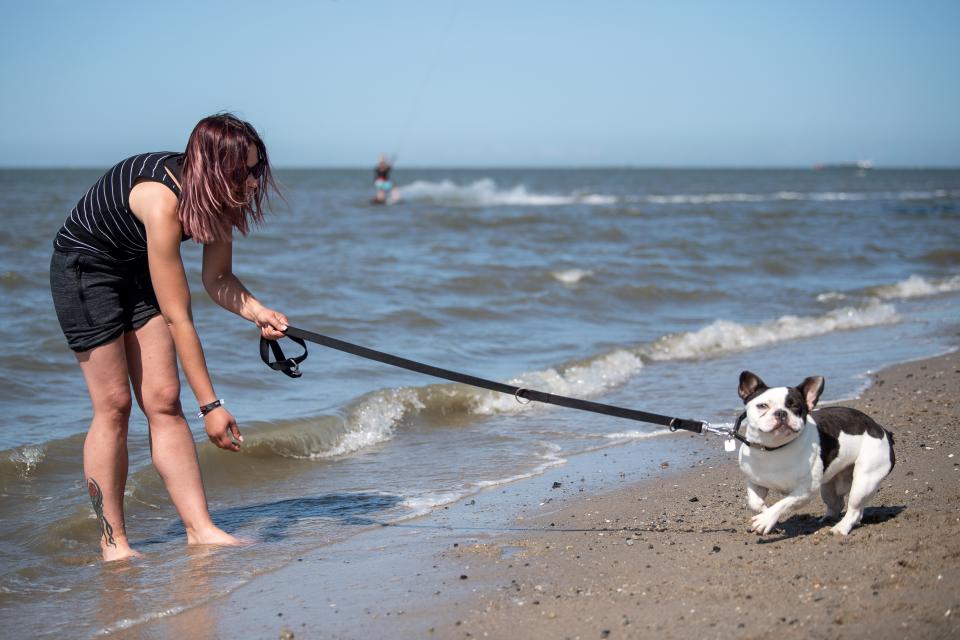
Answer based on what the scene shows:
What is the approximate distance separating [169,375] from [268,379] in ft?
13.0

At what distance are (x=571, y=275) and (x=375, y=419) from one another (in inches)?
313

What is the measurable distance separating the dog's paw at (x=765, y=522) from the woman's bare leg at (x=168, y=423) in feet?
7.43

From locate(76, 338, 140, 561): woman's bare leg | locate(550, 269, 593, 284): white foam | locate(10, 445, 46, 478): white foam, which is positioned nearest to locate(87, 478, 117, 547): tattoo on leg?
locate(76, 338, 140, 561): woman's bare leg

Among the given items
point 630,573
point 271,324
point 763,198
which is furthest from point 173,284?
point 763,198

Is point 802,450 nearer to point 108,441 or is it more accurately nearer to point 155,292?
point 155,292

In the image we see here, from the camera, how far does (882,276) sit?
15977 mm

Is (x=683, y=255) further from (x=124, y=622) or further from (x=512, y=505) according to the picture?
(x=124, y=622)

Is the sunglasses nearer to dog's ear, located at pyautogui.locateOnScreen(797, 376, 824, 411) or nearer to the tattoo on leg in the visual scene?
the tattoo on leg

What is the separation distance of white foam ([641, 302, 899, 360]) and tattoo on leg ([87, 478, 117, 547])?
238 inches

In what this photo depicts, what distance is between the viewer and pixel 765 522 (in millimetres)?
3619

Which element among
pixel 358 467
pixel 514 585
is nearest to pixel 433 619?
pixel 514 585

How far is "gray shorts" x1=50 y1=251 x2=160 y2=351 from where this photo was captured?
3834mm

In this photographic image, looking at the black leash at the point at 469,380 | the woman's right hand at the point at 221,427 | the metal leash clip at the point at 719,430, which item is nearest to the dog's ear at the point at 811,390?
the metal leash clip at the point at 719,430

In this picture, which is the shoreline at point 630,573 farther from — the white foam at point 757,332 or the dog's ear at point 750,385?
the white foam at point 757,332
